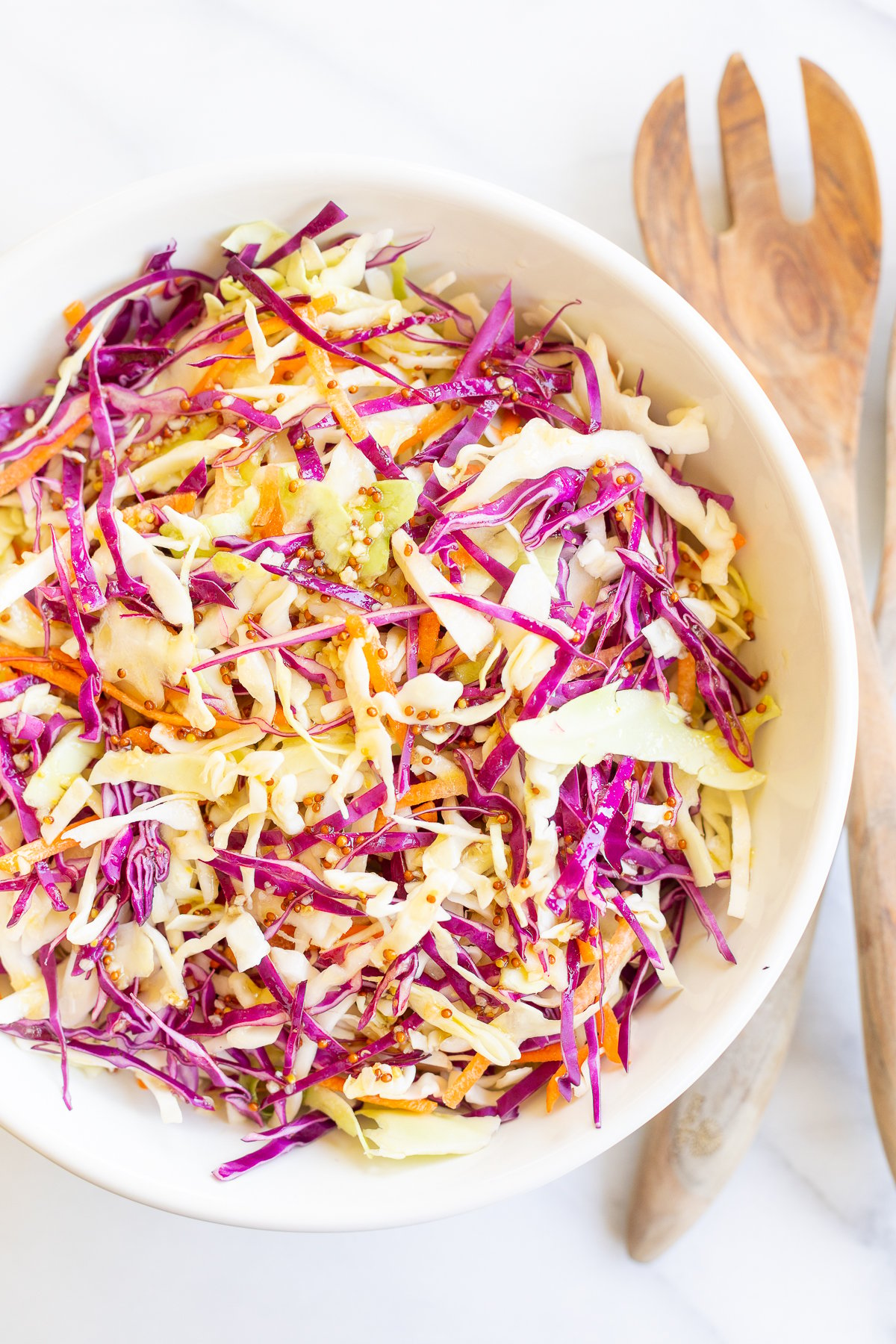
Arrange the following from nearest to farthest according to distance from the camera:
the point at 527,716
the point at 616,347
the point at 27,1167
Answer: the point at 527,716
the point at 616,347
the point at 27,1167

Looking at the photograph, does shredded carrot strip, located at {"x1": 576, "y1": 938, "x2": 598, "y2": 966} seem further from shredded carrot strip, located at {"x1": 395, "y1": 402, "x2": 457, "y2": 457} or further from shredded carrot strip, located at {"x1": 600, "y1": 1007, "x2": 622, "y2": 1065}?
shredded carrot strip, located at {"x1": 395, "y1": 402, "x2": 457, "y2": 457}

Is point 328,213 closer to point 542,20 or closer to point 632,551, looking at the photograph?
point 632,551

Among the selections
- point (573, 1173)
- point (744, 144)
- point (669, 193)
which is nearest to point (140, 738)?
point (573, 1173)

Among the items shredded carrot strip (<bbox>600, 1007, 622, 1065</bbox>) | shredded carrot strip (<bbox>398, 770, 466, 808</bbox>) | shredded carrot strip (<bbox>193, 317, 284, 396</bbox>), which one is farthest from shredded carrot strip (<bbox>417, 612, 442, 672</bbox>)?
shredded carrot strip (<bbox>600, 1007, 622, 1065</bbox>)

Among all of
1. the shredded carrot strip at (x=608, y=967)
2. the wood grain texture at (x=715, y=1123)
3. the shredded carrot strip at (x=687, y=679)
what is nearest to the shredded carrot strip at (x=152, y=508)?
the shredded carrot strip at (x=687, y=679)

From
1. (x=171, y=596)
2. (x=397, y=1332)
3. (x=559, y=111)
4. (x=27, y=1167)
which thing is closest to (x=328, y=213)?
(x=171, y=596)

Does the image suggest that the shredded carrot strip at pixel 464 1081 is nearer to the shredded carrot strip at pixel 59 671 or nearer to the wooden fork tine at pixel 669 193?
the shredded carrot strip at pixel 59 671
